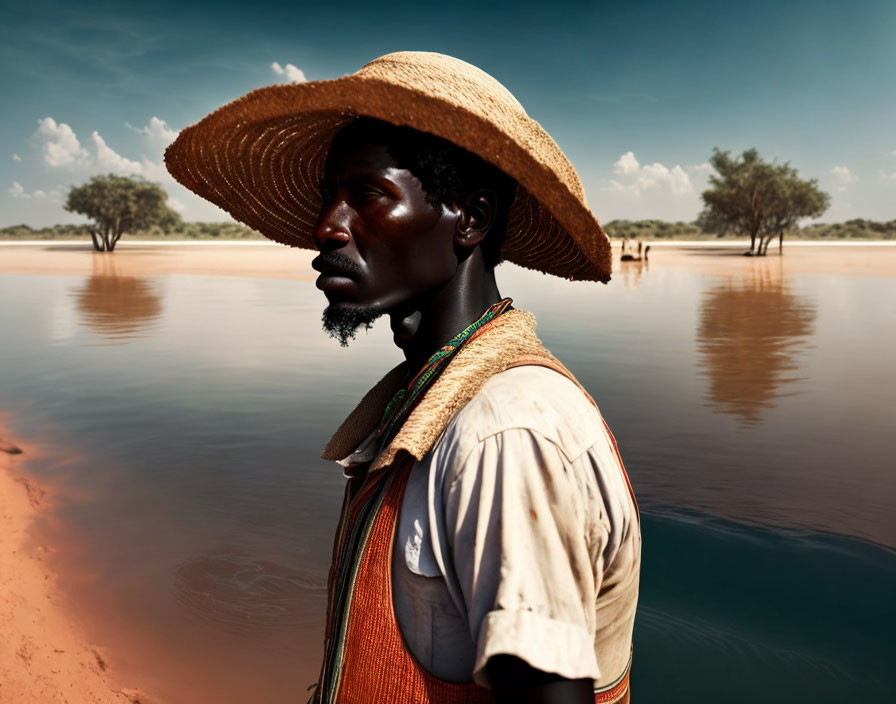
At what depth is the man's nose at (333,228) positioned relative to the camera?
142 centimetres

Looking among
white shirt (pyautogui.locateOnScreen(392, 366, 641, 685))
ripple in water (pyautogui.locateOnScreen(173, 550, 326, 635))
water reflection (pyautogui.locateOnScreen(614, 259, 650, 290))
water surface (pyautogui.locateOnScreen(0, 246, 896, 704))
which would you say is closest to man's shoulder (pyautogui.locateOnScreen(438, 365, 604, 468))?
white shirt (pyautogui.locateOnScreen(392, 366, 641, 685))

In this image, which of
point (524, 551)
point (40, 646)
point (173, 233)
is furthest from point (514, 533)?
point (173, 233)

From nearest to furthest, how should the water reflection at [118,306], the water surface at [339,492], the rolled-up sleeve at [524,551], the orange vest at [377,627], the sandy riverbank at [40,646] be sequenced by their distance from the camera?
1. the rolled-up sleeve at [524,551]
2. the orange vest at [377,627]
3. the sandy riverbank at [40,646]
4. the water surface at [339,492]
5. the water reflection at [118,306]

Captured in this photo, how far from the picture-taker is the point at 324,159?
5.92ft

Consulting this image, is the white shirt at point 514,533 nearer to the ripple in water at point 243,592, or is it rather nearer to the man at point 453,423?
the man at point 453,423

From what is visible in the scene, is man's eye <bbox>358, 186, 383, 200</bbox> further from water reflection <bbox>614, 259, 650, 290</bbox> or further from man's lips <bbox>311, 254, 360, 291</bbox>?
water reflection <bbox>614, 259, 650, 290</bbox>

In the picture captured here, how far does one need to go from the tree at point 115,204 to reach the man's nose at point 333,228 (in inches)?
2056

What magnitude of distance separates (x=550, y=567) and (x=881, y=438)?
22.4 feet

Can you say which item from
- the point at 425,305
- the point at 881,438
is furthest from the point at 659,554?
the point at 425,305

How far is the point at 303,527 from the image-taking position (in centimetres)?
502

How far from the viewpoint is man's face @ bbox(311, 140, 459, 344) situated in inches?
55.5

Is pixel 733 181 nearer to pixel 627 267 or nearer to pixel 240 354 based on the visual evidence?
pixel 627 267

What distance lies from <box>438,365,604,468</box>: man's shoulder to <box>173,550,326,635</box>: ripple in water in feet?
10.5

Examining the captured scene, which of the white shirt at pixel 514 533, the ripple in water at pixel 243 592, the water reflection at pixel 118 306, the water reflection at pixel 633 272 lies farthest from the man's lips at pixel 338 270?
the water reflection at pixel 633 272
